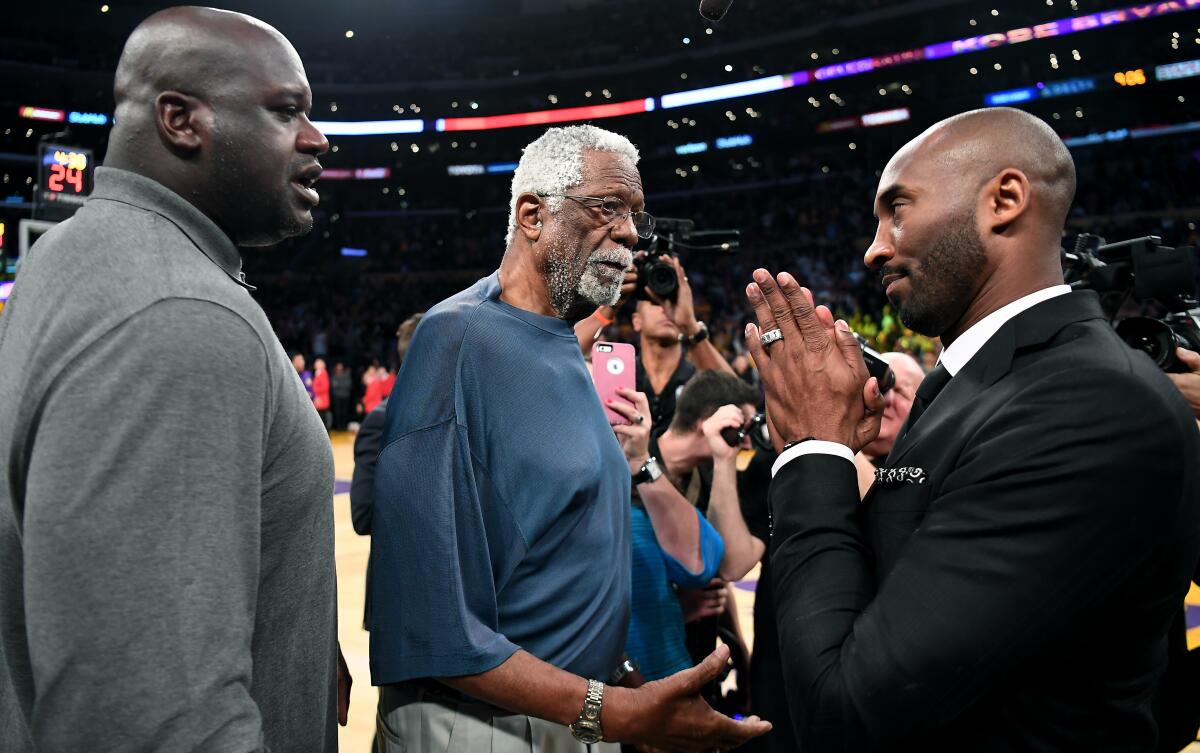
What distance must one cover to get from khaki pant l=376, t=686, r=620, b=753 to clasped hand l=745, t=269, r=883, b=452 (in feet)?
2.81

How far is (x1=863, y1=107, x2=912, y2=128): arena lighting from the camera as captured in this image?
2806 centimetres

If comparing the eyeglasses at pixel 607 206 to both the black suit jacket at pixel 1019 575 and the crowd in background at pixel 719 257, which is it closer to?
the black suit jacket at pixel 1019 575

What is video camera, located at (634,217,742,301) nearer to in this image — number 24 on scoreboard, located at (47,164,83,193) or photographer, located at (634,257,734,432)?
photographer, located at (634,257,734,432)

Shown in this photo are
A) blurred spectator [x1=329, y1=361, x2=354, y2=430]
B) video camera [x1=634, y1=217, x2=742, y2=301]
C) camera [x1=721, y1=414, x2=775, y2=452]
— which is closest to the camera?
camera [x1=721, y1=414, x2=775, y2=452]

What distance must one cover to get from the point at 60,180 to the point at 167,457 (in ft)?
31.0

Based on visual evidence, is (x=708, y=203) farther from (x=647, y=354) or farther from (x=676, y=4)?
(x=647, y=354)

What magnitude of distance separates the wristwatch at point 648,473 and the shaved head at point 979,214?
47.8 inches

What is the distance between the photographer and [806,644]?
129 cm

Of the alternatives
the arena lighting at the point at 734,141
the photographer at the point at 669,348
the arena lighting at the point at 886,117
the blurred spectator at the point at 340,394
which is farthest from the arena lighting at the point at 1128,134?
the photographer at the point at 669,348

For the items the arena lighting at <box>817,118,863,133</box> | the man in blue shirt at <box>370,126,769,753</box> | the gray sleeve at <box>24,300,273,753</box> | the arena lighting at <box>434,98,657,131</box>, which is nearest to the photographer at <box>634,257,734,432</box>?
the man in blue shirt at <box>370,126,769,753</box>

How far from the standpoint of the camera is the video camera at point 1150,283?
2539 millimetres

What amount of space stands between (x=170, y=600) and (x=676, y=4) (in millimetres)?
34361

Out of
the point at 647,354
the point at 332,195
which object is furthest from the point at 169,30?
the point at 332,195

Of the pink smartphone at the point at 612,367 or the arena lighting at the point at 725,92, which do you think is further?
the arena lighting at the point at 725,92
